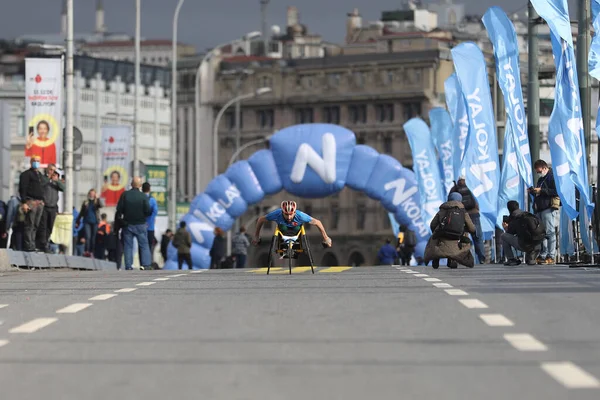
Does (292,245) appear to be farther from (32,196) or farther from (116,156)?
(116,156)

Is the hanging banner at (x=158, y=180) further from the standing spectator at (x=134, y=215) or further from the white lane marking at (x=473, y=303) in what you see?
the white lane marking at (x=473, y=303)

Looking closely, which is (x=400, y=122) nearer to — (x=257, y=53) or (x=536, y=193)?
(x=257, y=53)

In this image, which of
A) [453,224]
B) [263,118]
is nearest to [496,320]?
[453,224]

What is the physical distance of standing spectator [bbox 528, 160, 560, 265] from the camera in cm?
3397

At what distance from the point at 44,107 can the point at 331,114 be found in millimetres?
119446

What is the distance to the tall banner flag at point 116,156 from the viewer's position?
198ft

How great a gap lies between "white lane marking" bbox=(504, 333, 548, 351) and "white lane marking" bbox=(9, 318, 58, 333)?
389cm

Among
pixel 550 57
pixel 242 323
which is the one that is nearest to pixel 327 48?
pixel 550 57

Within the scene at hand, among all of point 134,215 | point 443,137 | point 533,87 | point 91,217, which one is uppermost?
point 533,87

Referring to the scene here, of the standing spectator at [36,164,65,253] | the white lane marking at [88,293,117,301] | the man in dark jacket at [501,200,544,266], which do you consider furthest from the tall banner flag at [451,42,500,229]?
the white lane marking at [88,293,117,301]

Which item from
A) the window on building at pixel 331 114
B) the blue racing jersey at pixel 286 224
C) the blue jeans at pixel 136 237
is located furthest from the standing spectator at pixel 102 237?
the window on building at pixel 331 114

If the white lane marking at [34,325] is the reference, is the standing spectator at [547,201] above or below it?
above

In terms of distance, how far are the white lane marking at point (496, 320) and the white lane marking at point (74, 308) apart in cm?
393

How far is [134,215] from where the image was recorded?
122ft
